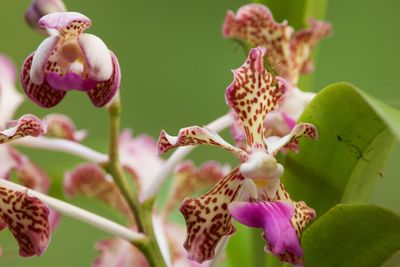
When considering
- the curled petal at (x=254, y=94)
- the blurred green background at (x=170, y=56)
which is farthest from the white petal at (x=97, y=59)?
the blurred green background at (x=170, y=56)

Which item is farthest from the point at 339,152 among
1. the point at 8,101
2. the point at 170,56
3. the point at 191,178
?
the point at 170,56

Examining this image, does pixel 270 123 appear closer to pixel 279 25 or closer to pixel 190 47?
pixel 279 25

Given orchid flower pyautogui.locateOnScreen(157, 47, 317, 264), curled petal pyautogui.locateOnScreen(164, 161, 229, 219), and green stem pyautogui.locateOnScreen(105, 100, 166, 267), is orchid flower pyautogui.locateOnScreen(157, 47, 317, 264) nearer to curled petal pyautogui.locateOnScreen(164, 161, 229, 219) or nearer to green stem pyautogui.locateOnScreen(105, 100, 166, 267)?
green stem pyautogui.locateOnScreen(105, 100, 166, 267)

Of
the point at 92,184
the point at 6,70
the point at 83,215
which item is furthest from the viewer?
the point at 6,70

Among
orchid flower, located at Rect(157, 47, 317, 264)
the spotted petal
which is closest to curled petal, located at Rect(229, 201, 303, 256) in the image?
orchid flower, located at Rect(157, 47, 317, 264)

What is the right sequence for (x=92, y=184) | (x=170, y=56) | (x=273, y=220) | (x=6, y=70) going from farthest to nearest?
→ (x=170, y=56)
(x=6, y=70)
(x=92, y=184)
(x=273, y=220)

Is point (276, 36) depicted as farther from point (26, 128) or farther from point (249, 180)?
point (26, 128)
